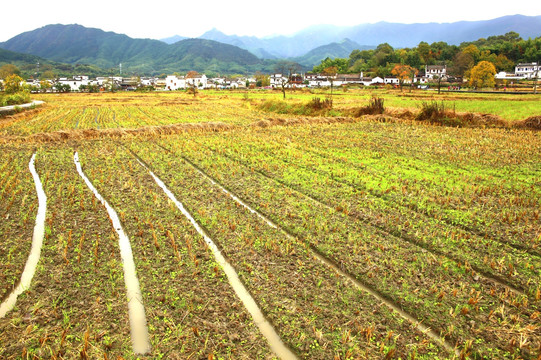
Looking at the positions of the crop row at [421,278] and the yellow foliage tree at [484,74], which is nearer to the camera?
the crop row at [421,278]

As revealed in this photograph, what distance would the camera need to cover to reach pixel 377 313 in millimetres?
4445

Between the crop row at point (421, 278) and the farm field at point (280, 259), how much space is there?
0.09 feet

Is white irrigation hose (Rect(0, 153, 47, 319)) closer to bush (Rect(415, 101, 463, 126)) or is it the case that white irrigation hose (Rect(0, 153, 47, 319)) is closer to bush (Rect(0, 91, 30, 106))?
bush (Rect(415, 101, 463, 126))

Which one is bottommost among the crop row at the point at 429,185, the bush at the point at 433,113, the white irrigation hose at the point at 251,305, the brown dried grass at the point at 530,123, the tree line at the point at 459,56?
the white irrigation hose at the point at 251,305

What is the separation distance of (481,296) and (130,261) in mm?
5910

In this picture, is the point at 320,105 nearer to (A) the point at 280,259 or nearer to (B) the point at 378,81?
(A) the point at 280,259

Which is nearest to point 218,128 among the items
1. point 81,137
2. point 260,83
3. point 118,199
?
point 81,137

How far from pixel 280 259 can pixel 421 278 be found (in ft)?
7.73

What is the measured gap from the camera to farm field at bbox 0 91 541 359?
400cm

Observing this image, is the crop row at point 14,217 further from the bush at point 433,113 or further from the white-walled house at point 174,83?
the white-walled house at point 174,83

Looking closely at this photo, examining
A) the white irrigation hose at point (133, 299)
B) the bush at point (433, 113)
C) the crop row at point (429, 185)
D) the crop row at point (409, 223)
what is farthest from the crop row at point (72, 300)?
the bush at point (433, 113)

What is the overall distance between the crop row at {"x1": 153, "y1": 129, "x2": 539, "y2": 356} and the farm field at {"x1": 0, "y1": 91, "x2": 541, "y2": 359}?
27 millimetres

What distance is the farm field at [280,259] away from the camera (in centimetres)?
Result: 400

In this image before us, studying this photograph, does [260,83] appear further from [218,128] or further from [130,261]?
[130,261]
